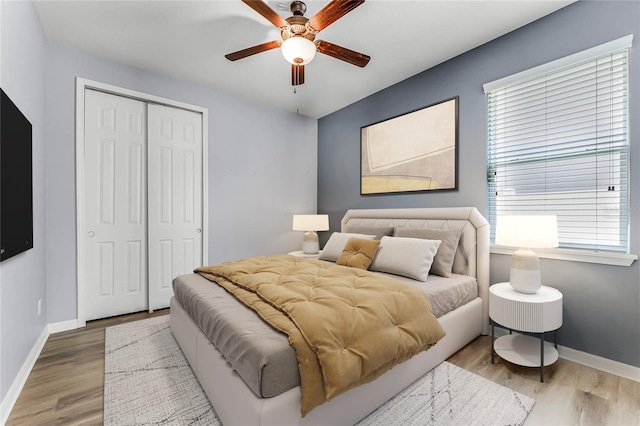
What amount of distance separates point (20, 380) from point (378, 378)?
2.26 m

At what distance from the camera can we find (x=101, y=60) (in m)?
2.99

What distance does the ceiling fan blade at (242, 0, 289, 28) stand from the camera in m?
1.80

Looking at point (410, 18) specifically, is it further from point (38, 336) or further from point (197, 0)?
point (38, 336)

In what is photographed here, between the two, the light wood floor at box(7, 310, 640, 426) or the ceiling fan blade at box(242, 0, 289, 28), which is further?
the ceiling fan blade at box(242, 0, 289, 28)

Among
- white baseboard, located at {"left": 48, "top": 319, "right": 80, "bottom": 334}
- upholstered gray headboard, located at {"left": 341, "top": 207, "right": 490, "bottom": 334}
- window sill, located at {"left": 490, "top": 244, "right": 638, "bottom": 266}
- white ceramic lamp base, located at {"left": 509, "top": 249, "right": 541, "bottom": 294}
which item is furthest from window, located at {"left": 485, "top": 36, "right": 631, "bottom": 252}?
white baseboard, located at {"left": 48, "top": 319, "right": 80, "bottom": 334}

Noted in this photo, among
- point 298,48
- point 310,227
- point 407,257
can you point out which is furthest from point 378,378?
point 310,227

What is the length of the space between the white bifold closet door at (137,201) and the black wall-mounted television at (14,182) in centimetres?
89

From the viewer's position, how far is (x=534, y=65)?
2420mm

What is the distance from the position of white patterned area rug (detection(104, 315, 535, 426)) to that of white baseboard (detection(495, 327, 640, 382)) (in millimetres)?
827

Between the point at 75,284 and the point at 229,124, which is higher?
the point at 229,124

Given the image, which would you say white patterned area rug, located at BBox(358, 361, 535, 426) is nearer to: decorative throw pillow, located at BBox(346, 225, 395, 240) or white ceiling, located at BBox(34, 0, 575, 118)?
decorative throw pillow, located at BBox(346, 225, 395, 240)

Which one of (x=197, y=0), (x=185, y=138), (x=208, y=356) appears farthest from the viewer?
(x=185, y=138)

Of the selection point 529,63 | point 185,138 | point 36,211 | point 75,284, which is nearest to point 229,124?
point 185,138

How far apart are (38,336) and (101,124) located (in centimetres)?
204
